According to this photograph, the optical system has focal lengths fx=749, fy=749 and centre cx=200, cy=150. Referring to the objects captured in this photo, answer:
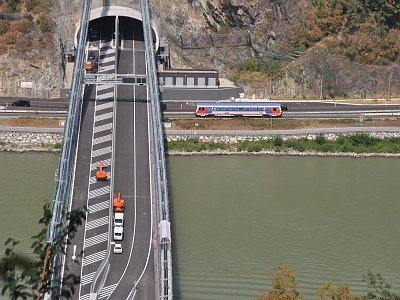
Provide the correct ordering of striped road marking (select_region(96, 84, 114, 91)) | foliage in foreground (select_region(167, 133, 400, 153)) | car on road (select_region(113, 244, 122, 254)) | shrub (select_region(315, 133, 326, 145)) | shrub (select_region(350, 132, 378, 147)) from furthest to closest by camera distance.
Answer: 1. shrub (select_region(350, 132, 378, 147))
2. shrub (select_region(315, 133, 326, 145))
3. striped road marking (select_region(96, 84, 114, 91))
4. foliage in foreground (select_region(167, 133, 400, 153))
5. car on road (select_region(113, 244, 122, 254))

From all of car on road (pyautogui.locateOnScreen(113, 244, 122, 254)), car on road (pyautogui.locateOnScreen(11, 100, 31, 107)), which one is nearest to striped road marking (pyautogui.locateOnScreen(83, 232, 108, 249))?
car on road (pyautogui.locateOnScreen(113, 244, 122, 254))

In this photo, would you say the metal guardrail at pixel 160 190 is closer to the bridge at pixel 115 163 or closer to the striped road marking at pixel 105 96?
the bridge at pixel 115 163

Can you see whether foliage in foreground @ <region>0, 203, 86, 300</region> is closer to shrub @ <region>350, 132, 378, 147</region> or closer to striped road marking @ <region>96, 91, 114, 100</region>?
striped road marking @ <region>96, 91, 114, 100</region>

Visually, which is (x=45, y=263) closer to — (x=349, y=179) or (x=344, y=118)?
(x=349, y=179)

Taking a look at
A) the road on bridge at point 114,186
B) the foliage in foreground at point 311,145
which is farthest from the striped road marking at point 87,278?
the foliage in foreground at point 311,145

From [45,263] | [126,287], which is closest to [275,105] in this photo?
[126,287]

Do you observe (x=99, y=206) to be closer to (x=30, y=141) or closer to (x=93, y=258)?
(x=93, y=258)
